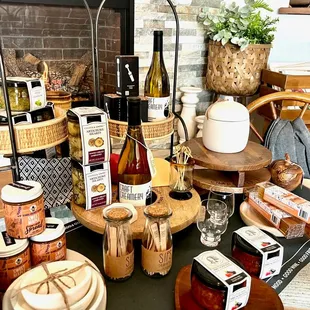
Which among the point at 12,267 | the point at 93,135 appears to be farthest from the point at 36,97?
the point at 12,267

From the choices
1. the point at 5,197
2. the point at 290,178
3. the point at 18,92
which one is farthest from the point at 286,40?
the point at 5,197

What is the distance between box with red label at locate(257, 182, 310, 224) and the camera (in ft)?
2.73

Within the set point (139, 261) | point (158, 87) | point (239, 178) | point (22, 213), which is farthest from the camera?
point (158, 87)

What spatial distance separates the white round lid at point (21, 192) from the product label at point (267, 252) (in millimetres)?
427

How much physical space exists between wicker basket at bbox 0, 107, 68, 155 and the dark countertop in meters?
0.23

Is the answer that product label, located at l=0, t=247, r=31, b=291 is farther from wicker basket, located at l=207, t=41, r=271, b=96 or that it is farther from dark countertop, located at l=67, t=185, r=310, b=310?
wicker basket, located at l=207, t=41, r=271, b=96

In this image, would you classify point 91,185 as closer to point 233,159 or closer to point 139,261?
point 139,261

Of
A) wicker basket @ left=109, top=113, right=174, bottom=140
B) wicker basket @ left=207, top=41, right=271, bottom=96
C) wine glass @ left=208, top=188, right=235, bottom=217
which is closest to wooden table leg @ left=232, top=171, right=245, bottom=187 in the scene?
wine glass @ left=208, top=188, right=235, bottom=217

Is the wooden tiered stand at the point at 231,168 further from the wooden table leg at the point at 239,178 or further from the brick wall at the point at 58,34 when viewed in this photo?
the brick wall at the point at 58,34

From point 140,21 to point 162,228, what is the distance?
117 centimetres

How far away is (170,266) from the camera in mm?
714

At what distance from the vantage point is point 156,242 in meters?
0.68

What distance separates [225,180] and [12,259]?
0.63 m

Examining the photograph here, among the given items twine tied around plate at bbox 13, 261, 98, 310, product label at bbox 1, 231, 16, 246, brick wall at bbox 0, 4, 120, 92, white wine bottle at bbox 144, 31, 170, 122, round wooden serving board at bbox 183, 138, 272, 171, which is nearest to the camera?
twine tied around plate at bbox 13, 261, 98, 310
